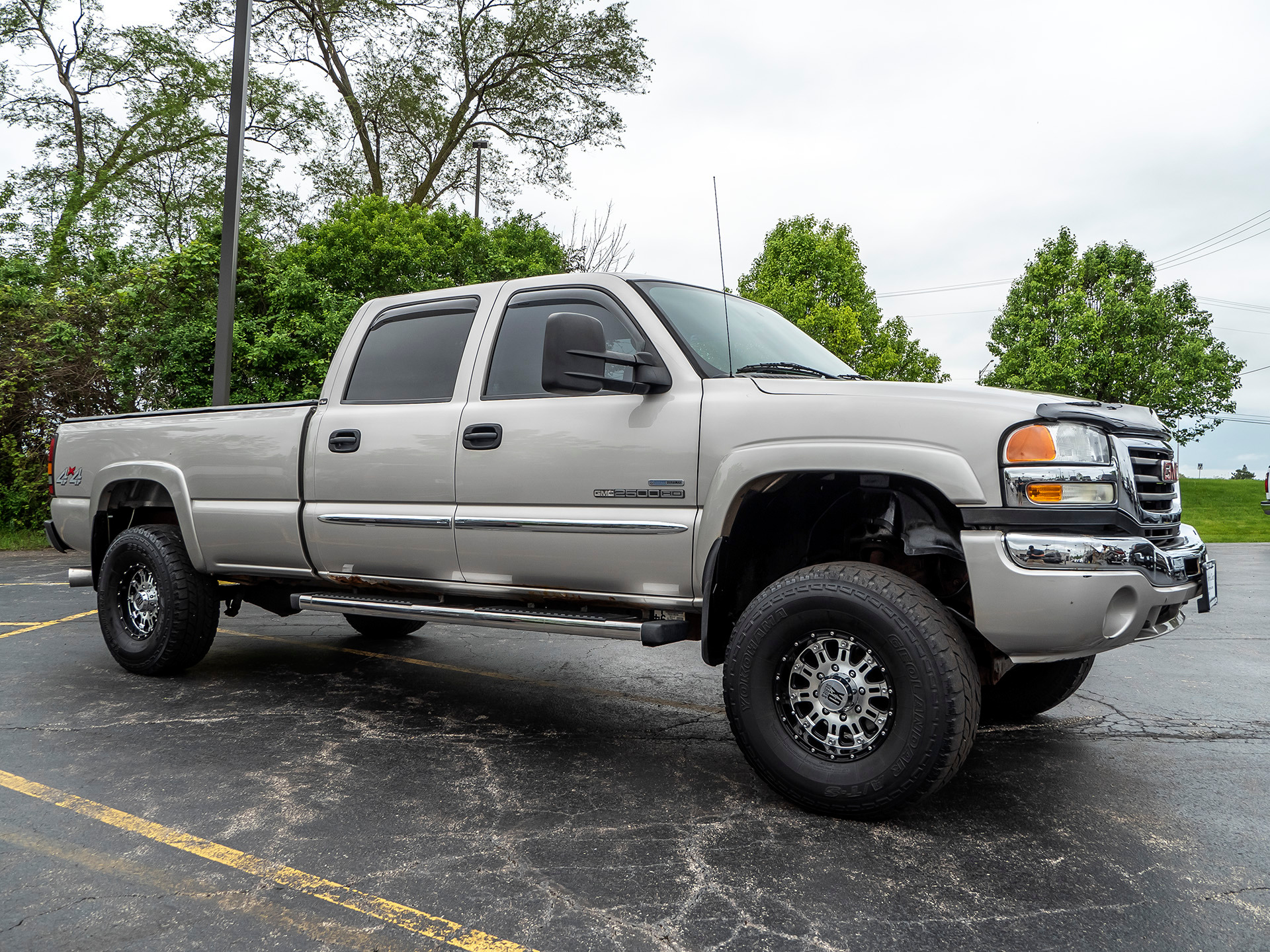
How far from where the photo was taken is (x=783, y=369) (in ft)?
14.2

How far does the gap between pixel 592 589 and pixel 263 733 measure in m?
1.84

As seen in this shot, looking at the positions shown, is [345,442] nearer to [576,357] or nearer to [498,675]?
[576,357]

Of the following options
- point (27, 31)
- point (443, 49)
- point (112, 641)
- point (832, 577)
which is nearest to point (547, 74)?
point (443, 49)

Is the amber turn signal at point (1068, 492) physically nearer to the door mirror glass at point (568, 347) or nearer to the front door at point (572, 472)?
the front door at point (572, 472)

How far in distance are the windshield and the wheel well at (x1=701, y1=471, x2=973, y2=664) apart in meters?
0.63

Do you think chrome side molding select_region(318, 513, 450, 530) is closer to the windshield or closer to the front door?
the front door

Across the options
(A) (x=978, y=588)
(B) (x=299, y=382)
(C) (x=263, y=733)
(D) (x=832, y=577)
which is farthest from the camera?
(B) (x=299, y=382)

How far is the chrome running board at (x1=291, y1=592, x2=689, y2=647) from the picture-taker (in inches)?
156

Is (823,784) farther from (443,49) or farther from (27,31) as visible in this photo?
(27,31)

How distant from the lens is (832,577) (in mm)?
3529

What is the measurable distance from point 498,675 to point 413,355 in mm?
2176

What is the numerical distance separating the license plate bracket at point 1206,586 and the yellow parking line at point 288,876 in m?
2.84

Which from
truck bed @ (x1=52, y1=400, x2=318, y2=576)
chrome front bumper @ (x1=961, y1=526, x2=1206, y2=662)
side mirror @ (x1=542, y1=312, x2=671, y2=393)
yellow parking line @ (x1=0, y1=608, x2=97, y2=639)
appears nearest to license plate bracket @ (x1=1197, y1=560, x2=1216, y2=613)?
chrome front bumper @ (x1=961, y1=526, x2=1206, y2=662)

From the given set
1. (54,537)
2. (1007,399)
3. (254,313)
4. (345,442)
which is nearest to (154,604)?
(54,537)
